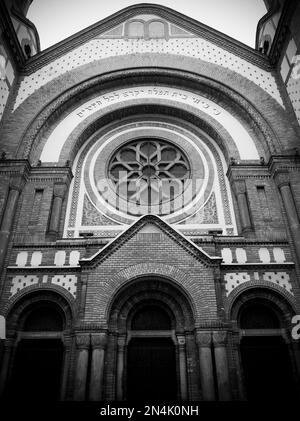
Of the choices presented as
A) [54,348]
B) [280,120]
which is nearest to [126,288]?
[54,348]

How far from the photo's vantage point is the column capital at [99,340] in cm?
873

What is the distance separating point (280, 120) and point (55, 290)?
10.1 meters

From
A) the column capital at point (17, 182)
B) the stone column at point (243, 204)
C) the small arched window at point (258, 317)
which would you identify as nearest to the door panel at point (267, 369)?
the small arched window at point (258, 317)

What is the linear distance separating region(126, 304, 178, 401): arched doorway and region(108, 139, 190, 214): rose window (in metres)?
3.97

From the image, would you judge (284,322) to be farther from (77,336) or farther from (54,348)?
(54,348)

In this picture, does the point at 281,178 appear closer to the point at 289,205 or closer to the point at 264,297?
the point at 289,205

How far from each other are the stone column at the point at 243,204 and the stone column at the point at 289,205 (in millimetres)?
1162

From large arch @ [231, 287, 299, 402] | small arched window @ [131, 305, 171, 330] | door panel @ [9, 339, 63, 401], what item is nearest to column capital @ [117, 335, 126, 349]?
small arched window @ [131, 305, 171, 330]

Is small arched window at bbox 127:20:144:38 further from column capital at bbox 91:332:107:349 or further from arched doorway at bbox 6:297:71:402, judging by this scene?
column capital at bbox 91:332:107:349

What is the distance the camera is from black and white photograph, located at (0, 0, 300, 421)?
348 inches

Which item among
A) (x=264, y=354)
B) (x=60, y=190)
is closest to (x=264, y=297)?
(x=264, y=354)

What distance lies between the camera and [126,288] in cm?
959

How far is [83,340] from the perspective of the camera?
875 centimetres

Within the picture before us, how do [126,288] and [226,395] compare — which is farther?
[126,288]
